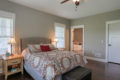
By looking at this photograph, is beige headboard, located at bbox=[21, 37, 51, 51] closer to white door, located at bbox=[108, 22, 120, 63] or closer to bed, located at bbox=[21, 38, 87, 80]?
bed, located at bbox=[21, 38, 87, 80]

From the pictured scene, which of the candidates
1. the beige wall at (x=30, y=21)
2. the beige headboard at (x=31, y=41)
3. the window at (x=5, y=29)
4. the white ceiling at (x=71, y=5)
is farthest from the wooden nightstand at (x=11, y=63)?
the white ceiling at (x=71, y=5)

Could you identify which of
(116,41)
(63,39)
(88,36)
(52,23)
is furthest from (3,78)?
(116,41)

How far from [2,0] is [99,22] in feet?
15.1

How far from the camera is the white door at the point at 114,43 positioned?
148 inches

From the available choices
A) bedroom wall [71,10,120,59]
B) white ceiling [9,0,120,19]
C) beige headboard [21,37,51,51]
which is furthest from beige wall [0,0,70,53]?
Answer: bedroom wall [71,10,120,59]

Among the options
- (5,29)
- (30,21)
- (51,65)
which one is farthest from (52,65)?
(30,21)

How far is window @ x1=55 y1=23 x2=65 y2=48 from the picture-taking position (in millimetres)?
4777

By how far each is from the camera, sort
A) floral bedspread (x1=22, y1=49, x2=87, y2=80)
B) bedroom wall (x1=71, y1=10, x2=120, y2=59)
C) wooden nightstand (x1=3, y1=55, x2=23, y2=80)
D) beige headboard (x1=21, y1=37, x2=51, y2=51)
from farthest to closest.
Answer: bedroom wall (x1=71, y1=10, x2=120, y2=59) < beige headboard (x1=21, y1=37, x2=51, y2=51) < wooden nightstand (x1=3, y1=55, x2=23, y2=80) < floral bedspread (x1=22, y1=49, x2=87, y2=80)

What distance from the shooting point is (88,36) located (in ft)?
15.7

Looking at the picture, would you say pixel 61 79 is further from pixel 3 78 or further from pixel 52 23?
pixel 52 23

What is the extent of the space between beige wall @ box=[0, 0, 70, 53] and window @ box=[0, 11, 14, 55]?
7.0 inches

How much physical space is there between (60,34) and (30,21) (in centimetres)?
212

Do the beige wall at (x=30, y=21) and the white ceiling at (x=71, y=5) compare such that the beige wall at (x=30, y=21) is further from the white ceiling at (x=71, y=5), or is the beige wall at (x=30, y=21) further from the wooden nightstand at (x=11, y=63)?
the wooden nightstand at (x=11, y=63)

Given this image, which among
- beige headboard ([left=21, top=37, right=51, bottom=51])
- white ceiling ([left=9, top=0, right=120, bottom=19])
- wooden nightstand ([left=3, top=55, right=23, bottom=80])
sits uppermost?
white ceiling ([left=9, top=0, right=120, bottom=19])
